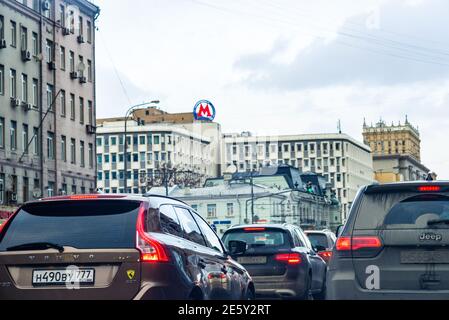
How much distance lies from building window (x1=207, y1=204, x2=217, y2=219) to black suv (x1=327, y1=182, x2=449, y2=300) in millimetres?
118522

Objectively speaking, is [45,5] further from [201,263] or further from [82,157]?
[201,263]

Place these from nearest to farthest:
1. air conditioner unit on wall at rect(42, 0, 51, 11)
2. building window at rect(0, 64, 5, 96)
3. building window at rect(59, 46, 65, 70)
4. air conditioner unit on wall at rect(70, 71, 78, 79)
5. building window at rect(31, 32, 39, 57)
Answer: building window at rect(0, 64, 5, 96) → building window at rect(31, 32, 39, 57) → air conditioner unit on wall at rect(42, 0, 51, 11) → building window at rect(59, 46, 65, 70) → air conditioner unit on wall at rect(70, 71, 78, 79)

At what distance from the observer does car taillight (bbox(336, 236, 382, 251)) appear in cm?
944

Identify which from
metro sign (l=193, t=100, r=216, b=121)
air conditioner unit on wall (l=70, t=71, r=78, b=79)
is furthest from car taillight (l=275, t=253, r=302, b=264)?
metro sign (l=193, t=100, r=216, b=121)

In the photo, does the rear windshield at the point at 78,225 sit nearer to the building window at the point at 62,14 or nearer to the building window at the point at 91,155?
the building window at the point at 62,14

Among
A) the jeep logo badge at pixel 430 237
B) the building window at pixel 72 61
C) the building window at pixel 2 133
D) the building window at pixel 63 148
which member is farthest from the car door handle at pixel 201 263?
the building window at pixel 72 61

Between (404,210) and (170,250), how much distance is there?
2.24 meters

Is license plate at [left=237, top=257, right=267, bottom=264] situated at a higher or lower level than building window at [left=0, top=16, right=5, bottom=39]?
lower

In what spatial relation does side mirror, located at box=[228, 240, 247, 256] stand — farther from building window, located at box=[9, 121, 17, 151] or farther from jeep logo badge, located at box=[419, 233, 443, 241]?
building window, located at box=[9, 121, 17, 151]

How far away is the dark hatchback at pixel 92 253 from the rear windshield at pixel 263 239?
8838 millimetres

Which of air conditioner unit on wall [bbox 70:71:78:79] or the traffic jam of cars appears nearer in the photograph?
the traffic jam of cars

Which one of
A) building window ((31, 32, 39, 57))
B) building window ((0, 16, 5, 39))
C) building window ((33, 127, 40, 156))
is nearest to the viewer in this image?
building window ((0, 16, 5, 39))

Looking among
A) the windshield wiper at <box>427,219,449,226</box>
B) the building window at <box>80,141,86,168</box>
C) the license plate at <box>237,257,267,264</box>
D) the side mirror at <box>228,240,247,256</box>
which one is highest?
the building window at <box>80,141,86,168</box>

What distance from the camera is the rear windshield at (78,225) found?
8586mm
